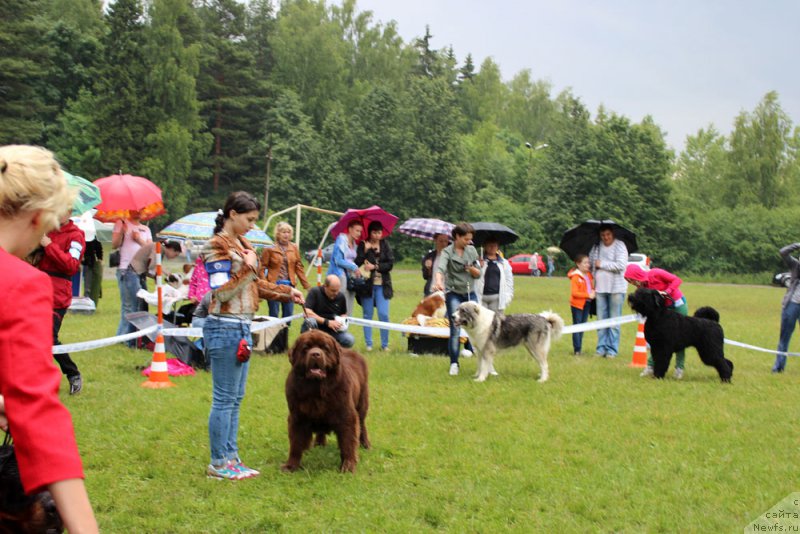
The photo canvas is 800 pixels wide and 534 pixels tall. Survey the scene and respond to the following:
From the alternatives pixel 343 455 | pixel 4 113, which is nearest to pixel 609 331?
pixel 343 455

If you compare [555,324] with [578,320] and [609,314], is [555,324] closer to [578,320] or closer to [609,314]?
[609,314]

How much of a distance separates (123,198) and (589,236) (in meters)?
7.55

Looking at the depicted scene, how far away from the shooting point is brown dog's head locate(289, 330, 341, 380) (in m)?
5.54

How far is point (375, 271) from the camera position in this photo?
1224 cm

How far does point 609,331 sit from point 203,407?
23.4 feet

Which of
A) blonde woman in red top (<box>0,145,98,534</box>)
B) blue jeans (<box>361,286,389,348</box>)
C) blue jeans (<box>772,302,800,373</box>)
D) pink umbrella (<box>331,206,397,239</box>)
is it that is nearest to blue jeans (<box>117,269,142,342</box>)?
pink umbrella (<box>331,206,397,239</box>)

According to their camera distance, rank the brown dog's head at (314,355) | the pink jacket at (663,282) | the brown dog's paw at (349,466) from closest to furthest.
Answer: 1. the brown dog's head at (314,355)
2. the brown dog's paw at (349,466)
3. the pink jacket at (663,282)

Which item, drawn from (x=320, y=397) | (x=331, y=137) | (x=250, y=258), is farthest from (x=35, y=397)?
(x=331, y=137)

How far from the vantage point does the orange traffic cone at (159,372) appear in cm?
909

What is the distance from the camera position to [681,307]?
36.1ft

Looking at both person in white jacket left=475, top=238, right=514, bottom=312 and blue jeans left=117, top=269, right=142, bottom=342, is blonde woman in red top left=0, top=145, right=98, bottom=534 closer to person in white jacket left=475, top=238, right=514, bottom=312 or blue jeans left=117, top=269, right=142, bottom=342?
person in white jacket left=475, top=238, right=514, bottom=312

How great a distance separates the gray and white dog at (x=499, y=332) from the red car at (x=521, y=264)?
39391 millimetres

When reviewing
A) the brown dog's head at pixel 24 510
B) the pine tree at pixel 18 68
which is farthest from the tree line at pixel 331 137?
the brown dog's head at pixel 24 510

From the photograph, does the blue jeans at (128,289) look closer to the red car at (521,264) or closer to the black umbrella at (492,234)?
the black umbrella at (492,234)
